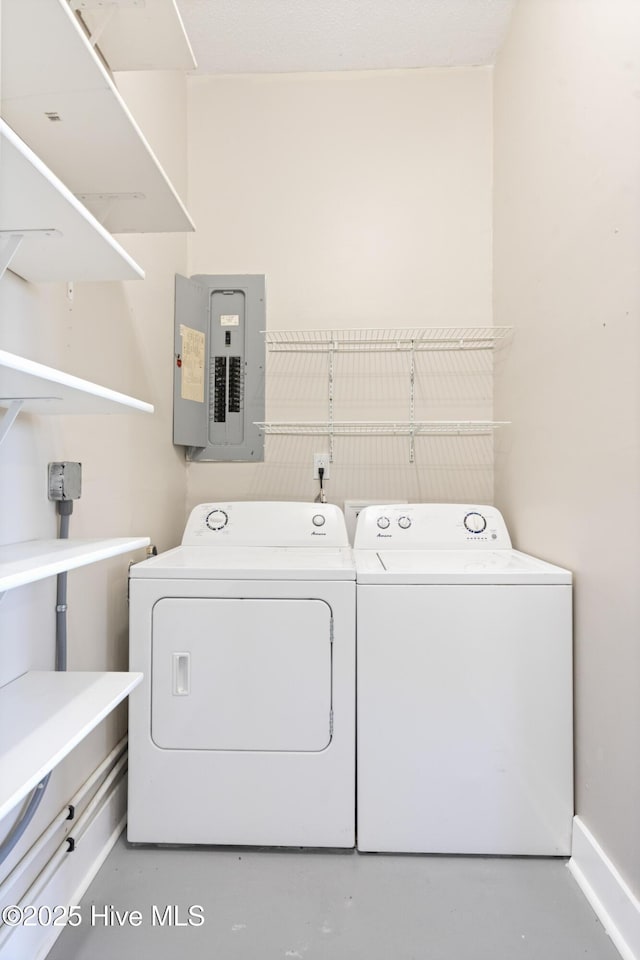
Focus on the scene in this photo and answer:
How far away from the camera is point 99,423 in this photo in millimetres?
1436

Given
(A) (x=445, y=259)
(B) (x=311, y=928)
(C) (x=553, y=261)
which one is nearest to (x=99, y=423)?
(B) (x=311, y=928)

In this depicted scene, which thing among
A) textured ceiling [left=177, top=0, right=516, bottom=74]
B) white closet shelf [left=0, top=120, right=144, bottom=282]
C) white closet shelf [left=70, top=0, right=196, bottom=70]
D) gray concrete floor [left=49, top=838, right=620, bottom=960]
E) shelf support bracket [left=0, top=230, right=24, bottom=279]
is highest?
textured ceiling [left=177, top=0, right=516, bottom=74]

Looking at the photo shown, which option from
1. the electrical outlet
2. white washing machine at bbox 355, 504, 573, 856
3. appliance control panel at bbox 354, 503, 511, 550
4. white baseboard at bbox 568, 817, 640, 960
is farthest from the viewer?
the electrical outlet

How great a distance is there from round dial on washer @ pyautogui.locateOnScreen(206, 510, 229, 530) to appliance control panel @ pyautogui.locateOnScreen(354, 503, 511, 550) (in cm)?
53

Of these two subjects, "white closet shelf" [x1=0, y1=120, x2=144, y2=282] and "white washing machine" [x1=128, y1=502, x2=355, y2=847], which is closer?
"white closet shelf" [x1=0, y1=120, x2=144, y2=282]

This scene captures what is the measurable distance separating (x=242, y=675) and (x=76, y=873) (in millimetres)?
626

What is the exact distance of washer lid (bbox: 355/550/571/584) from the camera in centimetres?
136

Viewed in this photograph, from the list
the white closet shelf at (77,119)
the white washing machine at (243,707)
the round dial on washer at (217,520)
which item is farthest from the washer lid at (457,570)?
the white closet shelf at (77,119)

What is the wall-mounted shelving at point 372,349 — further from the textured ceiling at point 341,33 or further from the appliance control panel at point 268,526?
the textured ceiling at point 341,33

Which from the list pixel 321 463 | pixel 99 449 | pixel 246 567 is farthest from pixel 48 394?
pixel 321 463

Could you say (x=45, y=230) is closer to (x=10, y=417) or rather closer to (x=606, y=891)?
(x=10, y=417)

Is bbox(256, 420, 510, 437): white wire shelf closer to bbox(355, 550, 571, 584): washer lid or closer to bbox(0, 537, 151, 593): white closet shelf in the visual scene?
bbox(355, 550, 571, 584): washer lid

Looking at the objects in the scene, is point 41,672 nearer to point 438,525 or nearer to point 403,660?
point 403,660

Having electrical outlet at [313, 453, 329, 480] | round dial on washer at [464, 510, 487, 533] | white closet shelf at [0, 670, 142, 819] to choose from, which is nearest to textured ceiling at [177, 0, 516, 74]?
electrical outlet at [313, 453, 329, 480]
